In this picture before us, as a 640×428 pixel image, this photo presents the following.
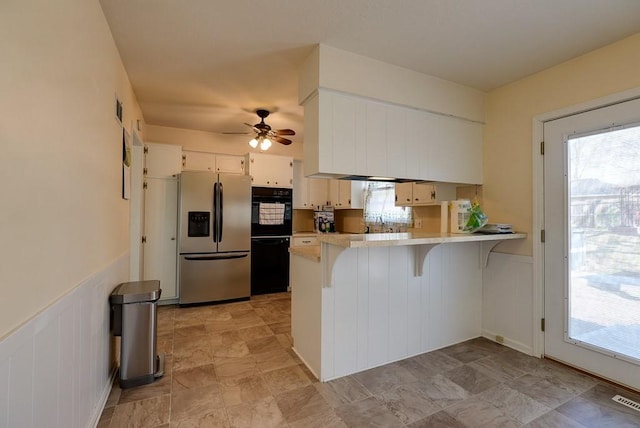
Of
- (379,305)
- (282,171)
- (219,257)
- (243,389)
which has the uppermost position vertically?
(282,171)

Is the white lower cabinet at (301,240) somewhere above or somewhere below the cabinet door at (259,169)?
below

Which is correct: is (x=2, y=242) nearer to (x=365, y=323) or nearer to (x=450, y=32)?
(x=365, y=323)

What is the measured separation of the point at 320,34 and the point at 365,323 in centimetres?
218

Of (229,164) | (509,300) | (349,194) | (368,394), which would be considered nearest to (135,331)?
(368,394)

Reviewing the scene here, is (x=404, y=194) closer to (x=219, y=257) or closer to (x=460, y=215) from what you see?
(x=460, y=215)

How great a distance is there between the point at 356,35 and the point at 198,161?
3.28 m

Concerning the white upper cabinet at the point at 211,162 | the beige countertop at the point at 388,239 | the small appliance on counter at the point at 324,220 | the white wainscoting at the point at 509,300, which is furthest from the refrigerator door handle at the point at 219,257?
the white wainscoting at the point at 509,300

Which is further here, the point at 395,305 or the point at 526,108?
the point at 526,108

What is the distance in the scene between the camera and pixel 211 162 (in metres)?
4.60

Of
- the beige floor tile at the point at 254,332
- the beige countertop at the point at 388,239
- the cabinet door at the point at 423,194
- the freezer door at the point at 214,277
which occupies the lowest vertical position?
the beige floor tile at the point at 254,332

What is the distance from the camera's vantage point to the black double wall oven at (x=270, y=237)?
443 centimetres

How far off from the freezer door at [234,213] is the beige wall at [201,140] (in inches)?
32.8

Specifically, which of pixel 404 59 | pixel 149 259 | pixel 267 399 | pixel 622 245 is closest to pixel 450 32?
pixel 404 59

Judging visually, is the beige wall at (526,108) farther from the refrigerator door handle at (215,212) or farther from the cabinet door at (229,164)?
the cabinet door at (229,164)
